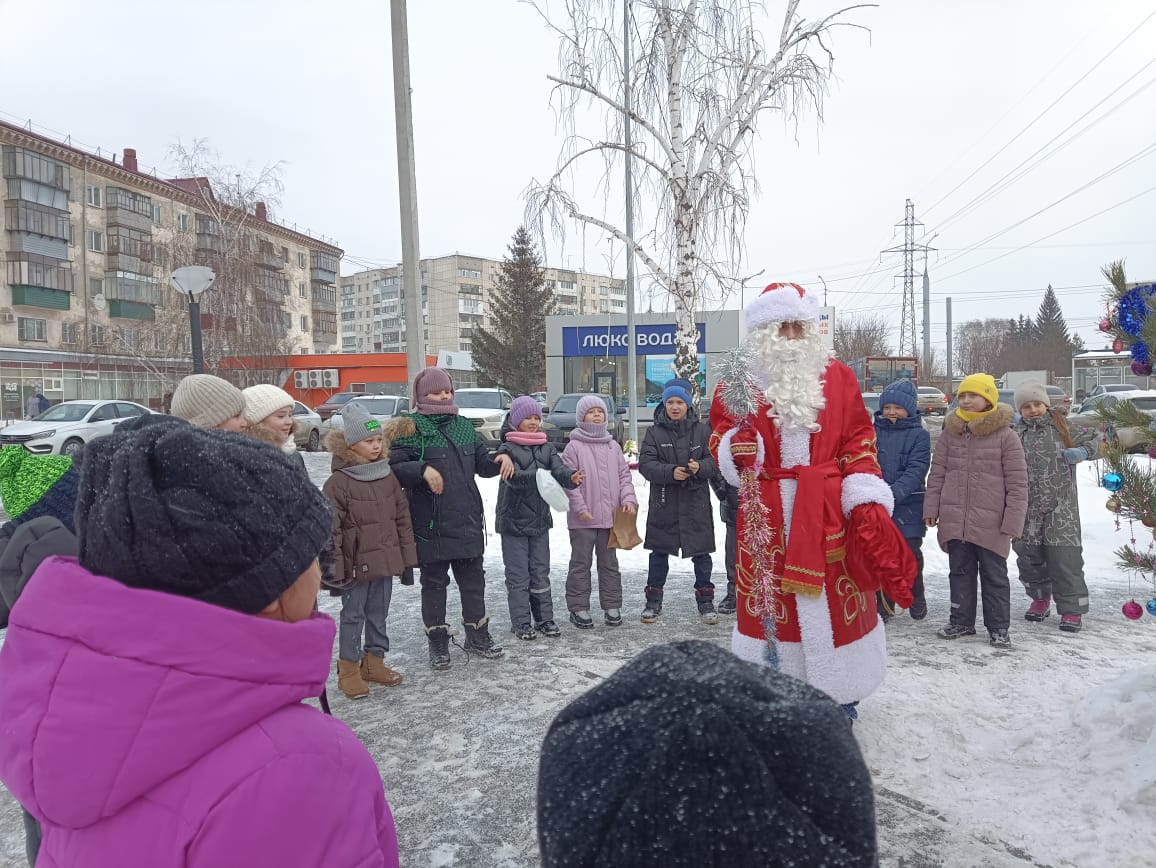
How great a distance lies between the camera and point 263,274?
93.6ft

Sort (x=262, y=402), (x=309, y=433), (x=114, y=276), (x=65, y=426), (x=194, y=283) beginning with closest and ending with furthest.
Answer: (x=262, y=402)
(x=194, y=283)
(x=65, y=426)
(x=309, y=433)
(x=114, y=276)

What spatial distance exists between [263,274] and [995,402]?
27.9 meters

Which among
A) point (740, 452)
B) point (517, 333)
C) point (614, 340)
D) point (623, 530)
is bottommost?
point (623, 530)

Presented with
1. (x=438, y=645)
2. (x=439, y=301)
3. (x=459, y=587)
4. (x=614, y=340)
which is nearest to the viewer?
(x=438, y=645)

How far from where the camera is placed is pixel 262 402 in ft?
13.3

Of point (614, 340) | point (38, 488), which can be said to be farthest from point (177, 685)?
point (614, 340)

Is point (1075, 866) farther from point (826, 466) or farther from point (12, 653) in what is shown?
point (12, 653)

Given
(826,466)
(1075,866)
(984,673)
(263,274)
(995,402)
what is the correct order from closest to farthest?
(1075,866) < (826,466) < (984,673) < (995,402) < (263,274)

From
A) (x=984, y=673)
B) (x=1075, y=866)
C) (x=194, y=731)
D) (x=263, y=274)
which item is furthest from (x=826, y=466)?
(x=263, y=274)

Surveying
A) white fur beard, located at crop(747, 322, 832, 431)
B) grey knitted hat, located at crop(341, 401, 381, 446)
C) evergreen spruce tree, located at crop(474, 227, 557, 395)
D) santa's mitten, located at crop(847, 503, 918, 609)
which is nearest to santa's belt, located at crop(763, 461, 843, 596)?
santa's mitten, located at crop(847, 503, 918, 609)

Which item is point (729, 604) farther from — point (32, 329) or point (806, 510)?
point (32, 329)

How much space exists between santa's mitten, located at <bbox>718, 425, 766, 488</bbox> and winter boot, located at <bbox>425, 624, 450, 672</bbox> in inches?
85.5

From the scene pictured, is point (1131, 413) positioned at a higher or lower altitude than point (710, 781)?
higher

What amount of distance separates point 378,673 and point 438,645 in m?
0.42
